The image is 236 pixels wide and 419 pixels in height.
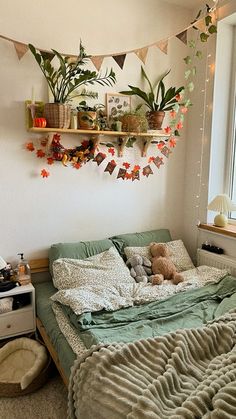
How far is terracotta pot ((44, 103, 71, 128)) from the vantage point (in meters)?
2.20

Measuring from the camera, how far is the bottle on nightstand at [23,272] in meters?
2.24

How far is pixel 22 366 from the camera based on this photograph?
1.99 meters

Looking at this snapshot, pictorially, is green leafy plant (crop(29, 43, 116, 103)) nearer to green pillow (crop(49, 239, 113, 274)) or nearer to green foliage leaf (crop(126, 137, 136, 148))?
green foliage leaf (crop(126, 137, 136, 148))

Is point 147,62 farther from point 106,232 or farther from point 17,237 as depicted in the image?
point 17,237

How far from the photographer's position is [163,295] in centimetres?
213

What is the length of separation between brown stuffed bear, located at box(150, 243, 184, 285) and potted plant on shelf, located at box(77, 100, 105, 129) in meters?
1.15

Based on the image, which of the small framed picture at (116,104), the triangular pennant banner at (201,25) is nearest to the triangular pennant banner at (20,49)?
the small framed picture at (116,104)

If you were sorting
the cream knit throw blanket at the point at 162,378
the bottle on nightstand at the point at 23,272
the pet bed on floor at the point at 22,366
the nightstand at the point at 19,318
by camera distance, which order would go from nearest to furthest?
the cream knit throw blanket at the point at 162,378, the pet bed on floor at the point at 22,366, the nightstand at the point at 19,318, the bottle on nightstand at the point at 23,272

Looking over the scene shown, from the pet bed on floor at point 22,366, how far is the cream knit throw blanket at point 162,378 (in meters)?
0.51

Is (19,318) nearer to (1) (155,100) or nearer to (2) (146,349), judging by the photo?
(2) (146,349)

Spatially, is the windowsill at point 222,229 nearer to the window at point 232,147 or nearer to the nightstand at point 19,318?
the window at point 232,147

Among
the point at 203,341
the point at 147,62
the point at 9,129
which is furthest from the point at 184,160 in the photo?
the point at 203,341

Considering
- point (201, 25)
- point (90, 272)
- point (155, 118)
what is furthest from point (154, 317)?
point (201, 25)

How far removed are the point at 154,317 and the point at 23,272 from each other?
1058mm
